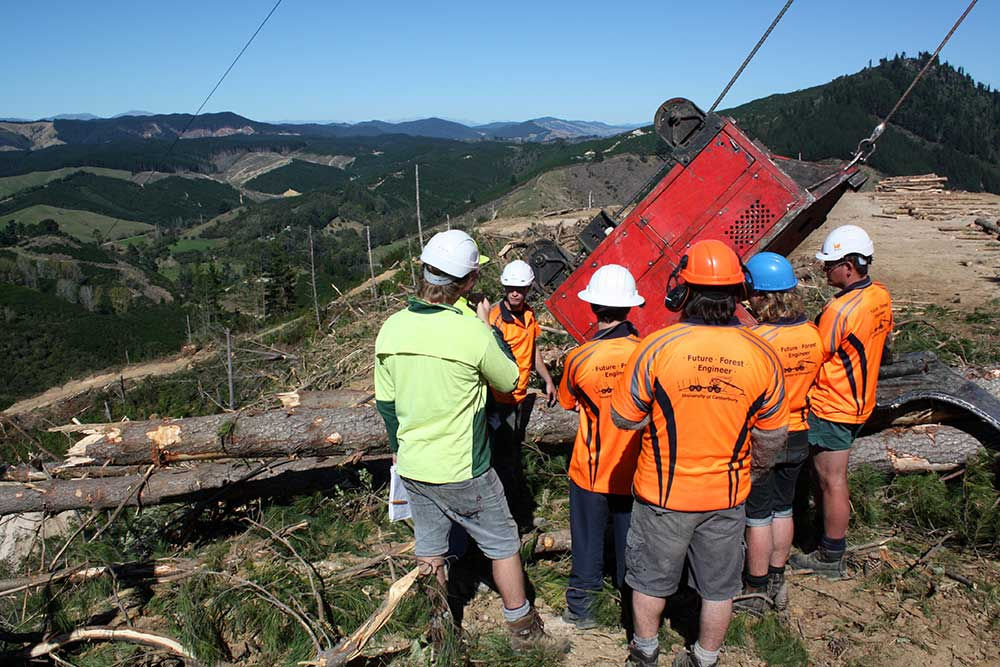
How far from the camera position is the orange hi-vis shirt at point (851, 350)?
2.96 meters

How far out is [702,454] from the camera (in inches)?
87.8

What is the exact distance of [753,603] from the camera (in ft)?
10.0

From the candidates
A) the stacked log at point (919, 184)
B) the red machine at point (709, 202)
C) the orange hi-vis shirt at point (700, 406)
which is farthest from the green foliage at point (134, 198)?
the orange hi-vis shirt at point (700, 406)

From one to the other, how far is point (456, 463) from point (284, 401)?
2.38m

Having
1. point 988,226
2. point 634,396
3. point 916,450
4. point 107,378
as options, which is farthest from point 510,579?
→ point 107,378

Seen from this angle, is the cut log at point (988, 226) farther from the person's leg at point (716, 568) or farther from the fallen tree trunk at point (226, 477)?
the person's leg at point (716, 568)

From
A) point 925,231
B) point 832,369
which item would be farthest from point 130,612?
point 925,231

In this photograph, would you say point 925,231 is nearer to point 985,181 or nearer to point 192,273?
point 985,181

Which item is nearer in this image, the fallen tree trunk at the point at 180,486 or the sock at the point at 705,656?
the sock at the point at 705,656

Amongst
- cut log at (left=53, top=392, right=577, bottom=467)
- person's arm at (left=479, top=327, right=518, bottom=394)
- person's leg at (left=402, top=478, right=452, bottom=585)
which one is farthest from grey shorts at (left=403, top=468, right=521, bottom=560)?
cut log at (left=53, top=392, right=577, bottom=467)

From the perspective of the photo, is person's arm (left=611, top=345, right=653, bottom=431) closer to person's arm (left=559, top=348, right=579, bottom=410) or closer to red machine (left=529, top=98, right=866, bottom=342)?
person's arm (left=559, top=348, right=579, bottom=410)

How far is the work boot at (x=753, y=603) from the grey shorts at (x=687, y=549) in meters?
0.68

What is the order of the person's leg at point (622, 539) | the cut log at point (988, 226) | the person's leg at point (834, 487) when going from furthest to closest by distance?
the cut log at point (988, 226) < the person's leg at point (834, 487) < the person's leg at point (622, 539)

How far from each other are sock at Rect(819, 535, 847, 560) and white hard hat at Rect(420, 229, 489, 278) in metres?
2.43
